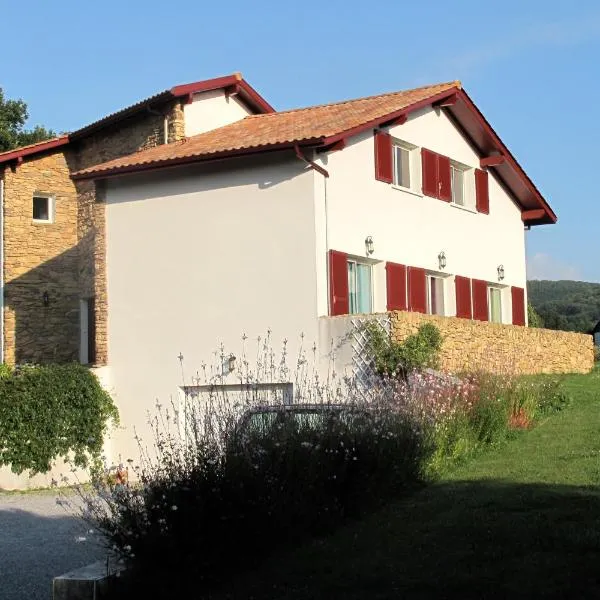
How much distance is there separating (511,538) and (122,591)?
2.90m

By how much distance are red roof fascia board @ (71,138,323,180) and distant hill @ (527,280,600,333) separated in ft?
167

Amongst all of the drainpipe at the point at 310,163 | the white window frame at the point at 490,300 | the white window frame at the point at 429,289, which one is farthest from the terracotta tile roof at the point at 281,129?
the white window frame at the point at 490,300

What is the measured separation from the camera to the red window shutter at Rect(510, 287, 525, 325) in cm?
2677

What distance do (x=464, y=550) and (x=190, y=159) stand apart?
13372 millimetres

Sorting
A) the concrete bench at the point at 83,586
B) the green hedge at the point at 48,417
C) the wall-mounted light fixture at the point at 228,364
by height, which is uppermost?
the wall-mounted light fixture at the point at 228,364

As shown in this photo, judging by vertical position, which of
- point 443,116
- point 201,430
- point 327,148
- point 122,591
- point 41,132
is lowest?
point 122,591

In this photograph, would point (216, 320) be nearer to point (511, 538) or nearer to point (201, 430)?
point (201, 430)

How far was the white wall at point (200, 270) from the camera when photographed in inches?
747

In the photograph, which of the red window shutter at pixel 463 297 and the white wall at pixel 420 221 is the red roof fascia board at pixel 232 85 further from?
the red window shutter at pixel 463 297

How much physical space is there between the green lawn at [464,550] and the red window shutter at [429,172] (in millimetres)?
13082

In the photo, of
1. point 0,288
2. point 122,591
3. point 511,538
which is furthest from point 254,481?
point 0,288

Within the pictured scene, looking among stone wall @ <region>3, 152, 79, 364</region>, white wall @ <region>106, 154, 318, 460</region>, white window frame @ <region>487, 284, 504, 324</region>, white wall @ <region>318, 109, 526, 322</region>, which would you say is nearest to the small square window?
stone wall @ <region>3, 152, 79, 364</region>

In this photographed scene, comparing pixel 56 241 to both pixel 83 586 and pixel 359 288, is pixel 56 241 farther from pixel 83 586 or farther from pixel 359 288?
pixel 83 586

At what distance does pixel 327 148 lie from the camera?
62.6 feet
